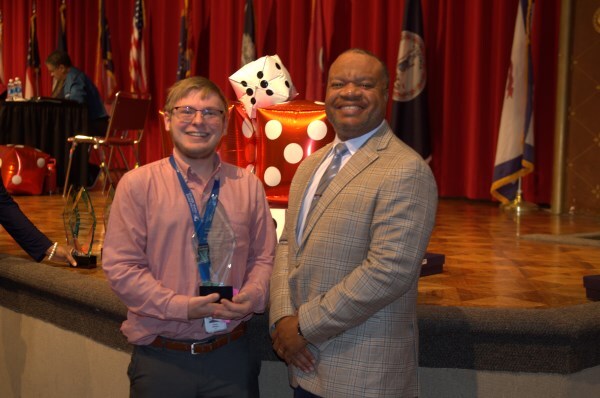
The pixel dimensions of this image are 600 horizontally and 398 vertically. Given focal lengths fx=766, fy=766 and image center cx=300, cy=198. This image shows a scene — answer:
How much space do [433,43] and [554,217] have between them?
2083 mm

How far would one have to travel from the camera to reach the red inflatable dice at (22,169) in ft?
23.0

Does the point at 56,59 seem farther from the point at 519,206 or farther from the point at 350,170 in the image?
the point at 350,170

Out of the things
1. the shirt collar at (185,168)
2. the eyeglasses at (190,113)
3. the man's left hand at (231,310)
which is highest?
the eyeglasses at (190,113)

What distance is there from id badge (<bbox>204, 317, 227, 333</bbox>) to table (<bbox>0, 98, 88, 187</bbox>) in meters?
6.40

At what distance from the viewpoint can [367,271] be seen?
162 cm

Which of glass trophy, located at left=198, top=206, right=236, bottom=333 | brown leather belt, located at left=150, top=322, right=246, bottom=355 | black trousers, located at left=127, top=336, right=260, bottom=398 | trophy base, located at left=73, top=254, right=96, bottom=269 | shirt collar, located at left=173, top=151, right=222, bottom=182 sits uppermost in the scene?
shirt collar, located at left=173, top=151, right=222, bottom=182

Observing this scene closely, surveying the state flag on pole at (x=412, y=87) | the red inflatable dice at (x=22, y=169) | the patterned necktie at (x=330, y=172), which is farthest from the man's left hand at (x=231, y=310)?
the red inflatable dice at (x=22, y=169)

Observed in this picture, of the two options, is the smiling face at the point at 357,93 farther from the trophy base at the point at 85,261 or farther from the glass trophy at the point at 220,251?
the trophy base at the point at 85,261

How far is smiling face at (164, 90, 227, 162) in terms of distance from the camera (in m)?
1.79

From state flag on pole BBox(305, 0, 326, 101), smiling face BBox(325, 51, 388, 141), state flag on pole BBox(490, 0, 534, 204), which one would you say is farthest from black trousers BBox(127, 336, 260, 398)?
state flag on pole BBox(305, 0, 326, 101)

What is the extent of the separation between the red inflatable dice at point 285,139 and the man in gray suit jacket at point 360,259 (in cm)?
140

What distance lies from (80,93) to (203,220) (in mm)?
6492

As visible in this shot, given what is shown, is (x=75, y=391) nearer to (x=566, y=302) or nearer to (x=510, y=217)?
(x=566, y=302)

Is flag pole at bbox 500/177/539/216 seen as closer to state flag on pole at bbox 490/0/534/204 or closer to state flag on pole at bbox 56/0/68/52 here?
state flag on pole at bbox 490/0/534/204
